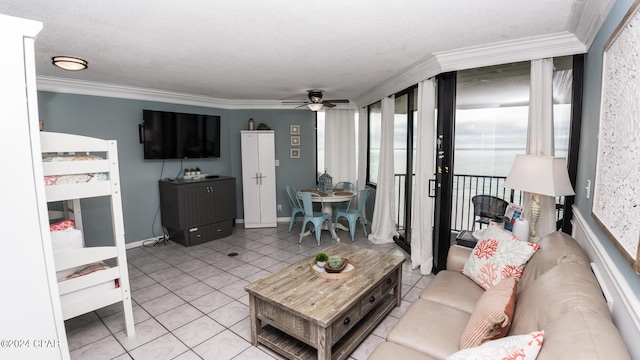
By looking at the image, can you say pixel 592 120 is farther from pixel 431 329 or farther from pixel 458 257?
pixel 431 329

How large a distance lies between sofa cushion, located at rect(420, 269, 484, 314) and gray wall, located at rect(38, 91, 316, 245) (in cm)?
411

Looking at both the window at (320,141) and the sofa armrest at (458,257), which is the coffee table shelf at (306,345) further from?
the window at (320,141)

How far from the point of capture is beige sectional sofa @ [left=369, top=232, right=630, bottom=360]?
0.98 m

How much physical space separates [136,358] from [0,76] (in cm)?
197

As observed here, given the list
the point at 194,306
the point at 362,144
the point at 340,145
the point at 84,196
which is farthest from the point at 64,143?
the point at 340,145

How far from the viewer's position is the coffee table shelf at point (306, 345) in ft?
6.94

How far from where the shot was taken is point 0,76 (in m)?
1.37

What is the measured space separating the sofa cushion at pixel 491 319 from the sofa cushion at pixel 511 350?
0.85 feet

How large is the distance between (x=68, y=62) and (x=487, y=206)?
4.72 meters

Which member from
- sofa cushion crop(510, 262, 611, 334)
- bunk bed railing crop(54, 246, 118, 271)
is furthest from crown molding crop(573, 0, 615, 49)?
bunk bed railing crop(54, 246, 118, 271)

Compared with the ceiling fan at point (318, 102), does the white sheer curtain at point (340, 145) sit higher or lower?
lower

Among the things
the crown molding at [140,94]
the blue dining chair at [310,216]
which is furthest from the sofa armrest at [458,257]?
the crown molding at [140,94]

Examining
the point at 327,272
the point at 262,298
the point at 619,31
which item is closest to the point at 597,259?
the point at 619,31

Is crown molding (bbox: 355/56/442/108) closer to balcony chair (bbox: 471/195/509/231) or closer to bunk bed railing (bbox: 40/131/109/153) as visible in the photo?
balcony chair (bbox: 471/195/509/231)
